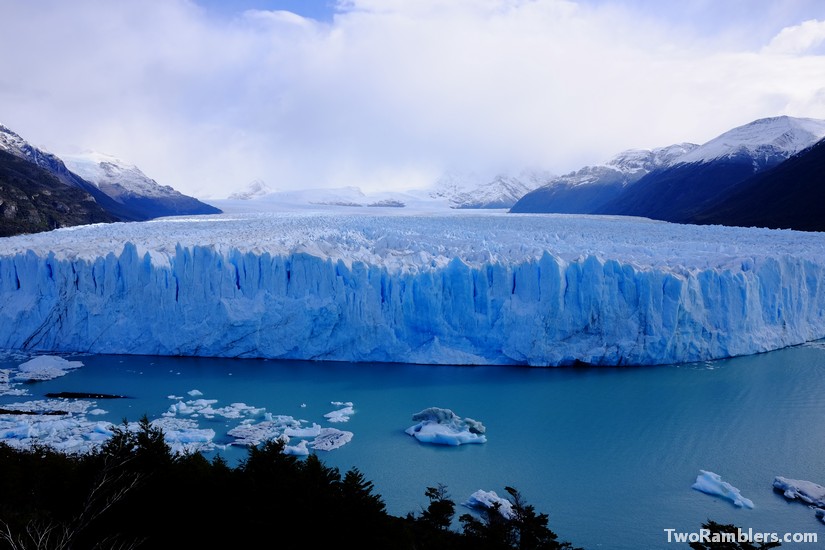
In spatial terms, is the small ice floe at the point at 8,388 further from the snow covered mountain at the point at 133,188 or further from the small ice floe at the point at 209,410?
the snow covered mountain at the point at 133,188

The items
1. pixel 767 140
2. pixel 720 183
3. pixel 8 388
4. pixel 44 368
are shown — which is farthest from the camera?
pixel 767 140

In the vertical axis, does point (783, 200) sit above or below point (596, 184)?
below

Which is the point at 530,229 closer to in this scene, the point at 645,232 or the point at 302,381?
the point at 645,232

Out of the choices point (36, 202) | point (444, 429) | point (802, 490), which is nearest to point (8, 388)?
point (444, 429)

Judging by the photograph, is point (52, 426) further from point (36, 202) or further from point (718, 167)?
point (718, 167)

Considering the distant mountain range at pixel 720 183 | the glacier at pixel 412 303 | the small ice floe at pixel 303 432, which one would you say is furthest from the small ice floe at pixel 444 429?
the distant mountain range at pixel 720 183

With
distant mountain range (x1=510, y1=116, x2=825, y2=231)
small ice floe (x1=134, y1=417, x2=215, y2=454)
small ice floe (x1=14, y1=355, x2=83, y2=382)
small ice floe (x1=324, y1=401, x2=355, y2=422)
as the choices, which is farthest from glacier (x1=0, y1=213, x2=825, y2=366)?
distant mountain range (x1=510, y1=116, x2=825, y2=231)

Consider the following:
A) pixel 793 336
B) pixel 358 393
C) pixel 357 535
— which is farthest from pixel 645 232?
pixel 357 535
